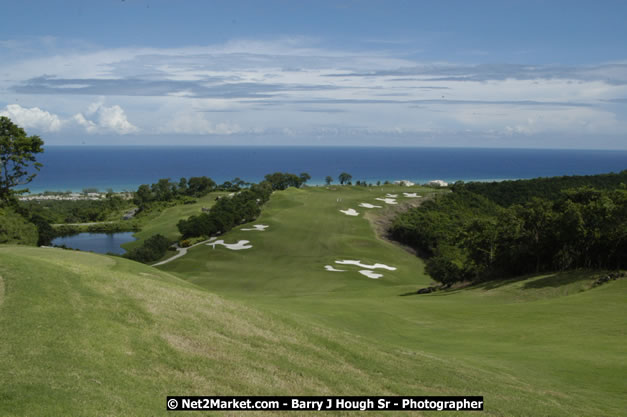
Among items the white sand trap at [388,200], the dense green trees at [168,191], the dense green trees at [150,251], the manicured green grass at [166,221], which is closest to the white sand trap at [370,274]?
the dense green trees at [150,251]

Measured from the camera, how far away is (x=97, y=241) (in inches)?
3745

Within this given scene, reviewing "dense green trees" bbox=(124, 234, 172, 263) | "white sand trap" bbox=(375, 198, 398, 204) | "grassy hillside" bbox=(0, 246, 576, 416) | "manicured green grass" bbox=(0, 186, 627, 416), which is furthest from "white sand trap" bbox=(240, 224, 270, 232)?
"grassy hillside" bbox=(0, 246, 576, 416)

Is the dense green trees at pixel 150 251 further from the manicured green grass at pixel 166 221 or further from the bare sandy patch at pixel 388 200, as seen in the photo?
the bare sandy patch at pixel 388 200

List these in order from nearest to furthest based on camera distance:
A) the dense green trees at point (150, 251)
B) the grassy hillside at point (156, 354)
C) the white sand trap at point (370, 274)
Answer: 1. the grassy hillside at point (156, 354)
2. the white sand trap at point (370, 274)
3. the dense green trees at point (150, 251)

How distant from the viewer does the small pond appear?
8619cm

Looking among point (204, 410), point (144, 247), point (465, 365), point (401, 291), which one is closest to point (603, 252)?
point (401, 291)

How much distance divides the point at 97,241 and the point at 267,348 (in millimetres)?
91435

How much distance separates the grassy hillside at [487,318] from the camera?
1552 cm

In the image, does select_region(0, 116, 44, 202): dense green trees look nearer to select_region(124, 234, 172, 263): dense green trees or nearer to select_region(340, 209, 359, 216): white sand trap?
select_region(124, 234, 172, 263): dense green trees

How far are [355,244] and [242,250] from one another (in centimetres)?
1715

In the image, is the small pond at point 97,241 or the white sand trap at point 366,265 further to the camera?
the small pond at point 97,241

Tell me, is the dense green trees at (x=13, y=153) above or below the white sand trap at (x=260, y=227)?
above

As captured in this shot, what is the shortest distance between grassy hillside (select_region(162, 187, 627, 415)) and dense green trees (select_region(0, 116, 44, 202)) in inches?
752

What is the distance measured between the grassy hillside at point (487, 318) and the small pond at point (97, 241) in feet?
105
